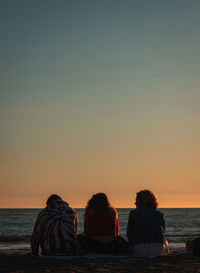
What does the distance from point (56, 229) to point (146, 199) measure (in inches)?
71.0

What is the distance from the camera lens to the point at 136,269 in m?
6.77

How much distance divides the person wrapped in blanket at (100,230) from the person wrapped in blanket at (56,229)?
237mm

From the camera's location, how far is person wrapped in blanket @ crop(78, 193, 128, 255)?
824cm

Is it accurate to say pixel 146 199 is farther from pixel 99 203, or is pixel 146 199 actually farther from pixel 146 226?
pixel 99 203

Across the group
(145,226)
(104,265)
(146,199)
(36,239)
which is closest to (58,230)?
(36,239)

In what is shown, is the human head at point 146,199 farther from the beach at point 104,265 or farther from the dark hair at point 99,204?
the beach at point 104,265

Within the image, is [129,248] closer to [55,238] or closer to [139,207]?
[139,207]

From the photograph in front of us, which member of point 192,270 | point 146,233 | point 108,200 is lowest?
point 192,270

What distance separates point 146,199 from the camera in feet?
28.1

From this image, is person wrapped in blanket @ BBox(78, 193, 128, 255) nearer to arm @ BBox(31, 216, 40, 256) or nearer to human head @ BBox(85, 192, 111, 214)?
human head @ BBox(85, 192, 111, 214)

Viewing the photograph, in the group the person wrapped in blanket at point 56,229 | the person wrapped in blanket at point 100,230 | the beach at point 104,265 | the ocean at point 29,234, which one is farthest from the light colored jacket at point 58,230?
the ocean at point 29,234

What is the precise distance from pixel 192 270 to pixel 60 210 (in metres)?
2.79

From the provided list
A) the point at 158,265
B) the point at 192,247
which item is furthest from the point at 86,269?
the point at 192,247

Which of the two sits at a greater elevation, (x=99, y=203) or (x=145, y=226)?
(x=99, y=203)
